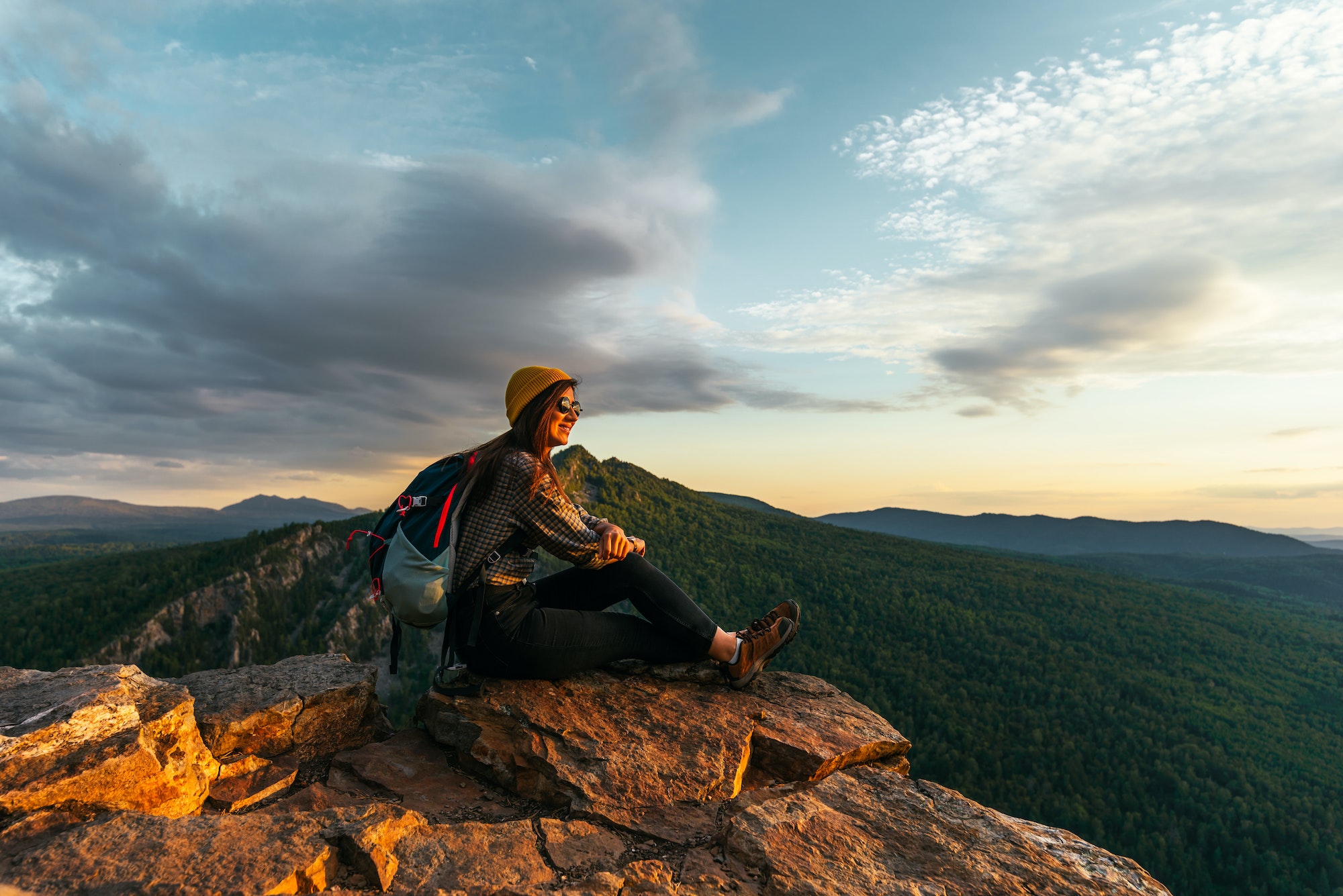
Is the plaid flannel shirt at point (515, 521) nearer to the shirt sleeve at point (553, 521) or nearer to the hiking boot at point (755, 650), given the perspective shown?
the shirt sleeve at point (553, 521)

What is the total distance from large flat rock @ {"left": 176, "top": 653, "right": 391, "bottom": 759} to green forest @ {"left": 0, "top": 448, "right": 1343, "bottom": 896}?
271 feet

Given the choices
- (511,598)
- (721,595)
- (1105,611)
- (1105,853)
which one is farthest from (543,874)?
(1105,611)

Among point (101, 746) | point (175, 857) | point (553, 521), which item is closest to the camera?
point (175, 857)

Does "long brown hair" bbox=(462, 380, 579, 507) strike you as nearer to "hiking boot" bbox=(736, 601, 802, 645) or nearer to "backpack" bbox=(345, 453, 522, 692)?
"backpack" bbox=(345, 453, 522, 692)

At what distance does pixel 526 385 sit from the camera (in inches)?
225

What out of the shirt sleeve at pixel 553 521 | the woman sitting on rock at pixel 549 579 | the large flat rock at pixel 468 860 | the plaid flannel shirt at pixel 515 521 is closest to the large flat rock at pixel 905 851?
the large flat rock at pixel 468 860

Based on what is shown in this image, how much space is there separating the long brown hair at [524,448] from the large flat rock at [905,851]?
121 inches

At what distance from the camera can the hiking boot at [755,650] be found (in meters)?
6.72

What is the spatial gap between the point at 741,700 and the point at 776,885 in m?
3.05

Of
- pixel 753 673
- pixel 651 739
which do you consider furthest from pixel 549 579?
pixel 753 673

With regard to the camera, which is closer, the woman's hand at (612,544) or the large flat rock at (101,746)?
the large flat rock at (101,746)

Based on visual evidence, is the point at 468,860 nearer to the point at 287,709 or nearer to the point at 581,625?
the point at 581,625

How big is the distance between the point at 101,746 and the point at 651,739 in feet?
13.1

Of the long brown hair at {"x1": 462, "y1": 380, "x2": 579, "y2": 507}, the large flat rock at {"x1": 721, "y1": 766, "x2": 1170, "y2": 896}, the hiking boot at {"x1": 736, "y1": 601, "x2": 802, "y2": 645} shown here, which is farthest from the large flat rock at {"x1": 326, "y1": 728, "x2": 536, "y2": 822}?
the hiking boot at {"x1": 736, "y1": 601, "x2": 802, "y2": 645}
